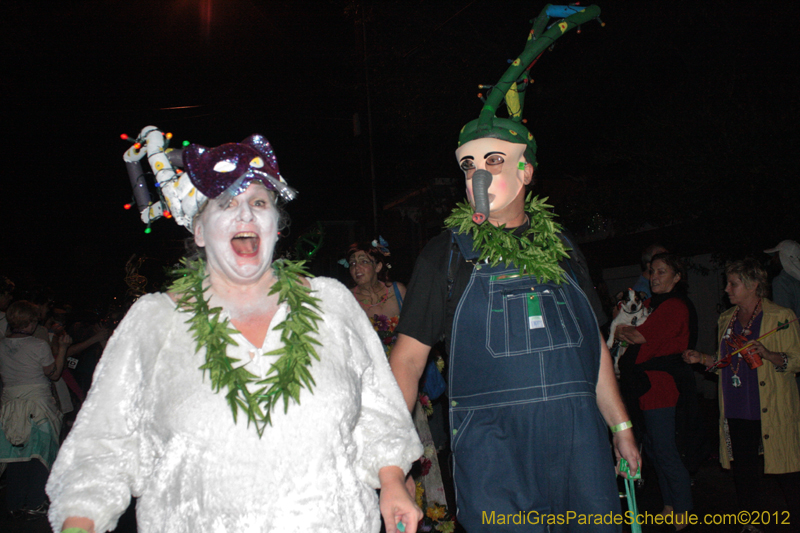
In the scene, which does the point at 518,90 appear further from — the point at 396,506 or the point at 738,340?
the point at 738,340

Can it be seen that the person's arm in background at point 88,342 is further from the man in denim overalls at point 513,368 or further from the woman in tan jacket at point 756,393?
the woman in tan jacket at point 756,393

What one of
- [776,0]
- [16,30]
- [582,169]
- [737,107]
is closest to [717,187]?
[737,107]

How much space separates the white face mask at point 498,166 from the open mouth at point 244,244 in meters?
1.21

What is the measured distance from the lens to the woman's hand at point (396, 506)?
80.7 inches

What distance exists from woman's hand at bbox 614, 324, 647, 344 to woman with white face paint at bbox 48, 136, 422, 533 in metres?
3.39

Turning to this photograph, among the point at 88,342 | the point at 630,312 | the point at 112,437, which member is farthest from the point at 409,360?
the point at 88,342

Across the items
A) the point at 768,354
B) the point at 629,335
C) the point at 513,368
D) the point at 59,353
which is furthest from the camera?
the point at 59,353

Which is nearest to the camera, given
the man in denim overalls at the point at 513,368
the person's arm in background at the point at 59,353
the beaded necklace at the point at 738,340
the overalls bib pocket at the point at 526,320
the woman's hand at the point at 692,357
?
the man in denim overalls at the point at 513,368

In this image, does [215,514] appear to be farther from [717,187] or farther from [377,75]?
[377,75]

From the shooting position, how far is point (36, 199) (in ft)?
48.4

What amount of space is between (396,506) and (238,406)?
0.61 meters

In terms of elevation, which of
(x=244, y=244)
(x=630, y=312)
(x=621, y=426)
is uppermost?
(x=244, y=244)

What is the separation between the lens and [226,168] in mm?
2193

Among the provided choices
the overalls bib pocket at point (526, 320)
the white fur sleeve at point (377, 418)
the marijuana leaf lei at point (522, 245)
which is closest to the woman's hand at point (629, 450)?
the overalls bib pocket at point (526, 320)
